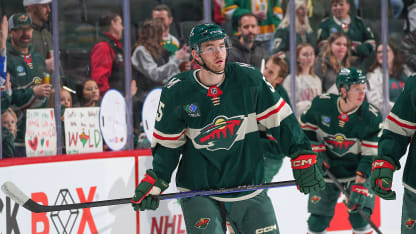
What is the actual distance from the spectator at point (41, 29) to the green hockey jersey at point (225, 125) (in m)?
1.82

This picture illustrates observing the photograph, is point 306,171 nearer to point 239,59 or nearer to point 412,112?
point 412,112

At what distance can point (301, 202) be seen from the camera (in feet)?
16.6

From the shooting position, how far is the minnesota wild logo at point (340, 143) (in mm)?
4348

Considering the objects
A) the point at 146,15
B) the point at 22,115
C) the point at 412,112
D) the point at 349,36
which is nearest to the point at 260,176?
the point at 412,112

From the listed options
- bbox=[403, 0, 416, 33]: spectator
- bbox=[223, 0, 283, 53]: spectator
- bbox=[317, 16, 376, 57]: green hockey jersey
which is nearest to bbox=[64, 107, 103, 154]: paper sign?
bbox=[223, 0, 283, 53]: spectator

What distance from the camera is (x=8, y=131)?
162 inches

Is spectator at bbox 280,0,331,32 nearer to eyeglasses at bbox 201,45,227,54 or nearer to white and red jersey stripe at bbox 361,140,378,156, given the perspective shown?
white and red jersey stripe at bbox 361,140,378,156

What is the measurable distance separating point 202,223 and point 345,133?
195cm

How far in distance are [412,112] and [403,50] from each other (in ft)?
10.1

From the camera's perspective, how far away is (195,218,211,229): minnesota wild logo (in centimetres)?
270

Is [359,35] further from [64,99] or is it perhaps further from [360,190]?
[64,99]

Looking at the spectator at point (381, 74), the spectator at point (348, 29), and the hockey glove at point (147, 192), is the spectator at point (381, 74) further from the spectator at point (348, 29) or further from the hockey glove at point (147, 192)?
the hockey glove at point (147, 192)

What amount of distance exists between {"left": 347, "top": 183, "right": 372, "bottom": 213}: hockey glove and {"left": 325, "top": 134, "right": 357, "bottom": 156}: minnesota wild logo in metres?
0.26

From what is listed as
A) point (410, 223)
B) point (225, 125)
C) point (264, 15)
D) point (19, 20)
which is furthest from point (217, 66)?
point (264, 15)
